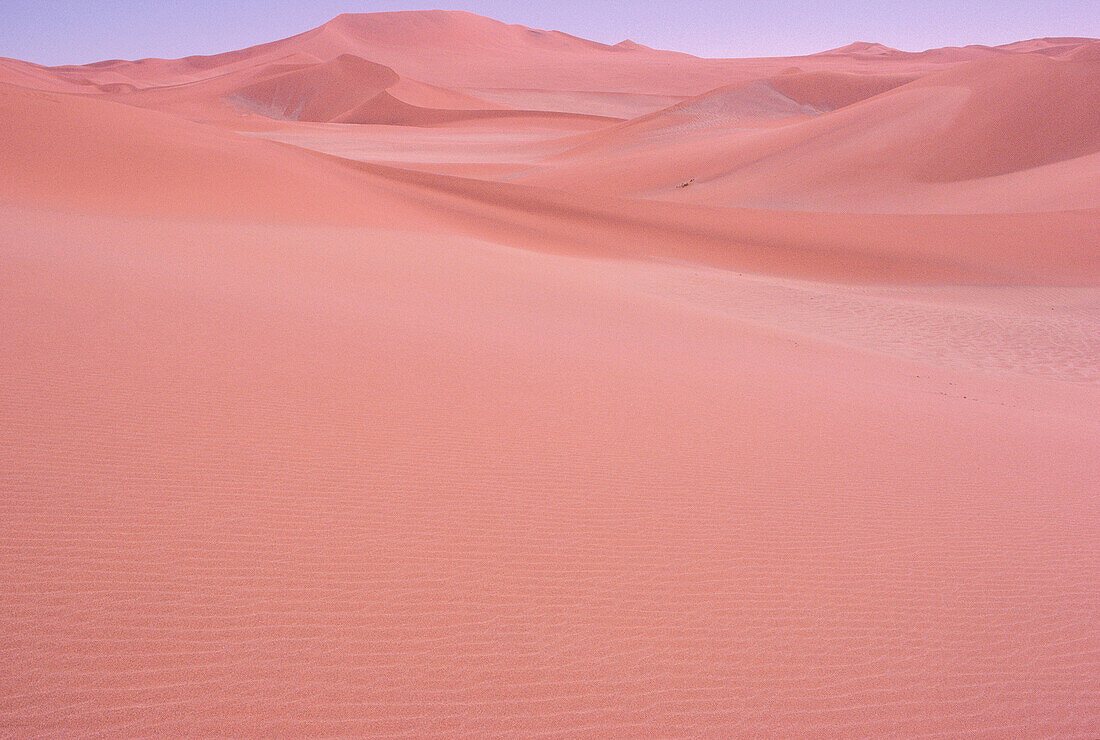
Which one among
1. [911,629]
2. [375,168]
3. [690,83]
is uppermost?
[690,83]

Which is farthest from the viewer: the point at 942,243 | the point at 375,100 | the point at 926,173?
the point at 375,100

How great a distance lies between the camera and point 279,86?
82.8m

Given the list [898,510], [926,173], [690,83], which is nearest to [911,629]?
[898,510]

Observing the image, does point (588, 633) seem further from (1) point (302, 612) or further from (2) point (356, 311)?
(2) point (356, 311)

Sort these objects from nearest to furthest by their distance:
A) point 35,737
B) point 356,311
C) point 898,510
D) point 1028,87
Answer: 1. point 35,737
2. point 898,510
3. point 356,311
4. point 1028,87

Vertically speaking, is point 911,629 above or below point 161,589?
below

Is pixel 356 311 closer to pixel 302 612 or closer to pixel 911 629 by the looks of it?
pixel 302 612

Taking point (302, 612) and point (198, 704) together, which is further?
point (302, 612)

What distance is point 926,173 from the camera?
29.3 metres

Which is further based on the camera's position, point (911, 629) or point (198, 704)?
point (911, 629)

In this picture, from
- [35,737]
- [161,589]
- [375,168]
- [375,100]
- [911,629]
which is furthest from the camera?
[375,100]

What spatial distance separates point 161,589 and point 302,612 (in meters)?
0.55

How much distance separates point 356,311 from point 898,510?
17.0 ft

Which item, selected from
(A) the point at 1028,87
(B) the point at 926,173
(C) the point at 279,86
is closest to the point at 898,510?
(B) the point at 926,173
